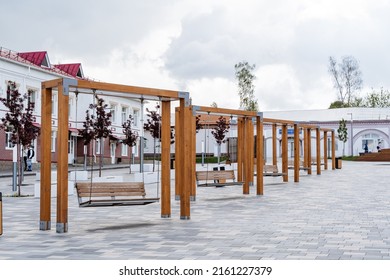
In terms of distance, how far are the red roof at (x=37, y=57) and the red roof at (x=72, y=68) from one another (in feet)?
12.5

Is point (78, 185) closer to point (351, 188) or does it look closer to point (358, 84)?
point (351, 188)

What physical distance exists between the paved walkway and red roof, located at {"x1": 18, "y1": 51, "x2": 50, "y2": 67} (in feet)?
82.6

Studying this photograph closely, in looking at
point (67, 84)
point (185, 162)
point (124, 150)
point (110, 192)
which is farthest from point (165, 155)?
point (124, 150)

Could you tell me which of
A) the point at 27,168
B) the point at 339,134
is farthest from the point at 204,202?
the point at 339,134

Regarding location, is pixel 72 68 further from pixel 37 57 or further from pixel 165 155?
pixel 165 155

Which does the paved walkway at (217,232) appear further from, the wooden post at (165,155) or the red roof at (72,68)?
the red roof at (72,68)

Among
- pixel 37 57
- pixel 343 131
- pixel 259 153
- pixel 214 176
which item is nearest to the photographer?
pixel 214 176

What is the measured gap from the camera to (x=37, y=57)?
3972 cm

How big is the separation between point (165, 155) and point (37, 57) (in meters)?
30.4

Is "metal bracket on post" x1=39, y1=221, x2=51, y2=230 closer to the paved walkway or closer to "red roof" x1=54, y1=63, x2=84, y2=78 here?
the paved walkway

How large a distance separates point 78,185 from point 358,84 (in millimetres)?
70678

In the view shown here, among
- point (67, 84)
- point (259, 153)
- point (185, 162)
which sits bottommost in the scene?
point (185, 162)

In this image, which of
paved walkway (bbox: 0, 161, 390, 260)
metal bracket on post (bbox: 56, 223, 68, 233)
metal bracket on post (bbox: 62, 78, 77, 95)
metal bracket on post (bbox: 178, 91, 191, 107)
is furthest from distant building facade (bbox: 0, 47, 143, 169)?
metal bracket on post (bbox: 56, 223, 68, 233)

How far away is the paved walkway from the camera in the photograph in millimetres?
7863
